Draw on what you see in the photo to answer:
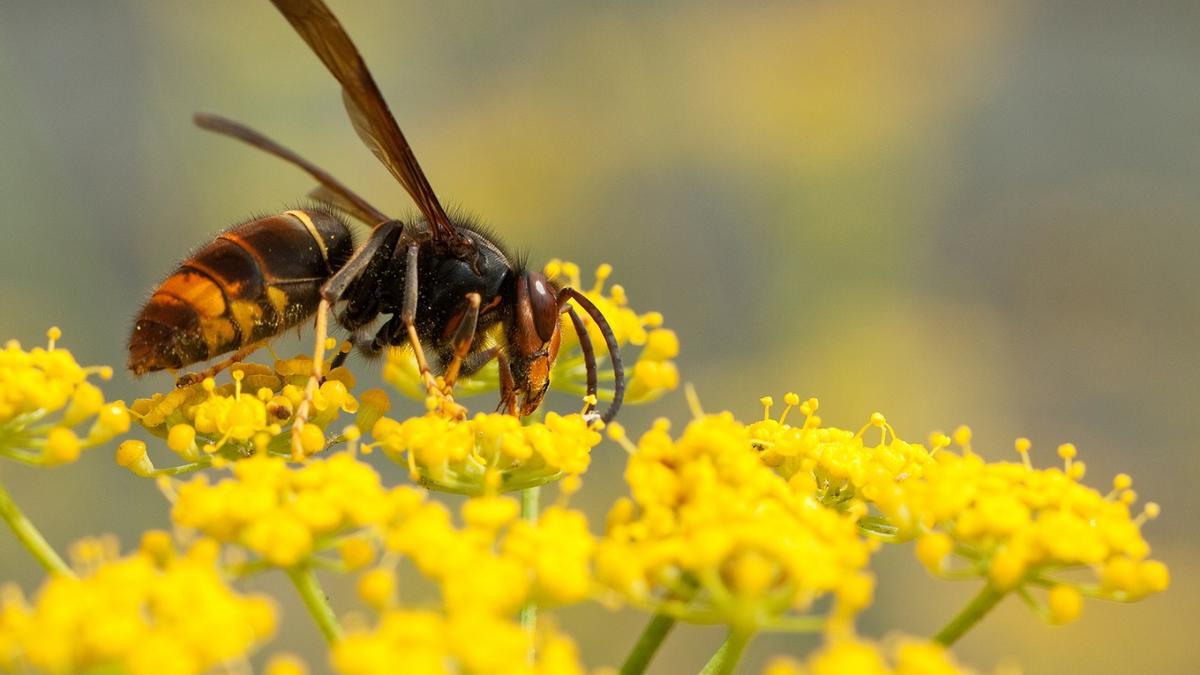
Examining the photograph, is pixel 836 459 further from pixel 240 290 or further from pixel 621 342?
pixel 240 290

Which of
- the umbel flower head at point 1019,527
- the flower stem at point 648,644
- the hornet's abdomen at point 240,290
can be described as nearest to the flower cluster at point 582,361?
the hornet's abdomen at point 240,290

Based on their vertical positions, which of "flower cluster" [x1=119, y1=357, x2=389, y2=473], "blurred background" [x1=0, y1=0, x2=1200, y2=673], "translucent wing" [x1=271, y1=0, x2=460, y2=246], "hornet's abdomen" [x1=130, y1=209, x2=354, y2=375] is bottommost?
"blurred background" [x1=0, y1=0, x2=1200, y2=673]

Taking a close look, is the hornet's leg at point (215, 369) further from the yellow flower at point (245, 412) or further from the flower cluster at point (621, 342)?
the flower cluster at point (621, 342)

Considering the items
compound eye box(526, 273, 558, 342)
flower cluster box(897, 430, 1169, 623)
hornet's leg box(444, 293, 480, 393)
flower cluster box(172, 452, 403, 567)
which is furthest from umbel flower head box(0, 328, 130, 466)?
flower cluster box(897, 430, 1169, 623)

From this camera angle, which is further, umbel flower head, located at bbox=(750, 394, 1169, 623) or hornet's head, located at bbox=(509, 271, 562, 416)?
hornet's head, located at bbox=(509, 271, 562, 416)

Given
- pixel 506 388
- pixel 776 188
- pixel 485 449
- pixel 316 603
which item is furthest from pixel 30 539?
pixel 776 188

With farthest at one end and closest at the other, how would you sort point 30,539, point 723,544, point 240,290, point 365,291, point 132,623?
point 365,291, point 240,290, point 30,539, point 723,544, point 132,623

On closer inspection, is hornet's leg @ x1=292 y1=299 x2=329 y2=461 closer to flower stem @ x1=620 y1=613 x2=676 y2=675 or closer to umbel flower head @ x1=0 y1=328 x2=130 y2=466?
umbel flower head @ x1=0 y1=328 x2=130 y2=466
